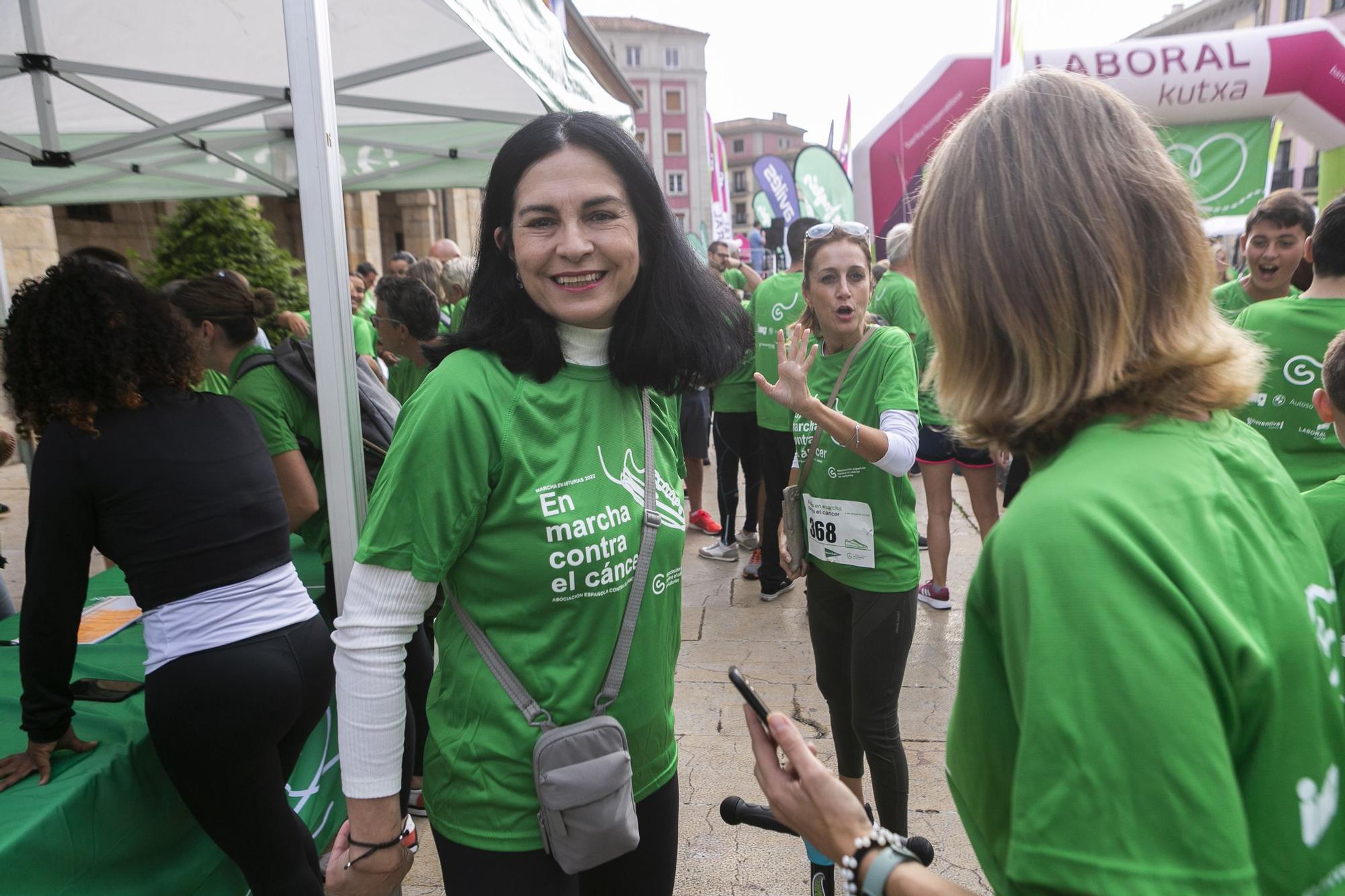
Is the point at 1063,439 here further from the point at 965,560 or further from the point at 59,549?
the point at 965,560

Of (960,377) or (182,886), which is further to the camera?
(182,886)

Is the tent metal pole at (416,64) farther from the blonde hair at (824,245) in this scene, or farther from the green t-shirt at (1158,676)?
the green t-shirt at (1158,676)

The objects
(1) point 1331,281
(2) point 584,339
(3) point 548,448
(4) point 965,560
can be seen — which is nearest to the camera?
(3) point 548,448

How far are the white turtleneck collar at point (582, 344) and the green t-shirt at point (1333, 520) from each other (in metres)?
1.29

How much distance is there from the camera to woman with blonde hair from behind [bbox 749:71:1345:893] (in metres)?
0.63

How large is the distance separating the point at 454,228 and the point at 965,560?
16.1 metres

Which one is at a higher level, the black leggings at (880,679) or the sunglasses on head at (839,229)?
the sunglasses on head at (839,229)

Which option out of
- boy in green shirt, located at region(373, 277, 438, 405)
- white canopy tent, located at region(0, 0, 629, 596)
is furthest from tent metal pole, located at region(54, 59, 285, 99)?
boy in green shirt, located at region(373, 277, 438, 405)

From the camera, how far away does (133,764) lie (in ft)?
6.40

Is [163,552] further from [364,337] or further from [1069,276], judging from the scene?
[364,337]

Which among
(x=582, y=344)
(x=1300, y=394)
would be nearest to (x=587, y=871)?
(x=582, y=344)

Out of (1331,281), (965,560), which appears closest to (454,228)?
(965,560)

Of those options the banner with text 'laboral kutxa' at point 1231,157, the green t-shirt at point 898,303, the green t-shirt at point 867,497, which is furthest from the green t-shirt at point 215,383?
the banner with text 'laboral kutxa' at point 1231,157

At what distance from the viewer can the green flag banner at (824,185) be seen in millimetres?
10133
